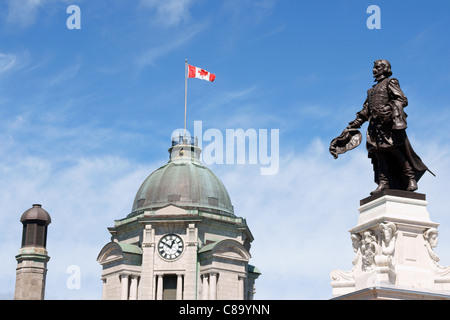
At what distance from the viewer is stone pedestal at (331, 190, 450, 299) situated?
17172 mm

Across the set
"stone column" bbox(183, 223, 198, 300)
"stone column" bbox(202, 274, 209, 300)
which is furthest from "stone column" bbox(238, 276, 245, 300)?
"stone column" bbox(183, 223, 198, 300)

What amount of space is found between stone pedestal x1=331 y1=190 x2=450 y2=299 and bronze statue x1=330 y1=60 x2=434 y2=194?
531 millimetres

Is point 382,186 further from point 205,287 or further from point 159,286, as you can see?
point 159,286

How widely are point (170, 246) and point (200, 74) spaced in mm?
19075

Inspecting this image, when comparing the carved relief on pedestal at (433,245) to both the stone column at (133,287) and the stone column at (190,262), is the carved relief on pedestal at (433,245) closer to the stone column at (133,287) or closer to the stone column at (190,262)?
the stone column at (190,262)

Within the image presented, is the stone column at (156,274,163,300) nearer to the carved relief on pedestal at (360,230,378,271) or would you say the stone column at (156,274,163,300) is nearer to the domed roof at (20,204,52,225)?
the domed roof at (20,204,52,225)

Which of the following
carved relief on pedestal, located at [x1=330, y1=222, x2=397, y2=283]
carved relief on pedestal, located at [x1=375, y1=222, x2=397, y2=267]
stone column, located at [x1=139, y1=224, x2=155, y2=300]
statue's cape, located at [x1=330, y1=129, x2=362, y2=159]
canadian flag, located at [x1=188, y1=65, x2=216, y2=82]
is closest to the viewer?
carved relief on pedestal, located at [x1=375, y1=222, x2=397, y2=267]

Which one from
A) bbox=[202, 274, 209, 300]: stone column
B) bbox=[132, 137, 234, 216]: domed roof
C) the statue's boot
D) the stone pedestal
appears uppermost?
bbox=[132, 137, 234, 216]: domed roof

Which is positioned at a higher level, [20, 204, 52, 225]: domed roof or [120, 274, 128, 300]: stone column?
[20, 204, 52, 225]: domed roof

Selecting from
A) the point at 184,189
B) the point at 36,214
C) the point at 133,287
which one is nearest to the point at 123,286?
the point at 133,287

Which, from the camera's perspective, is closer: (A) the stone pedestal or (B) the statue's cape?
(A) the stone pedestal

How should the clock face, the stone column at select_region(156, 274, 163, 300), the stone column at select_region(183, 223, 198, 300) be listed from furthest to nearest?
the clock face < the stone column at select_region(156, 274, 163, 300) < the stone column at select_region(183, 223, 198, 300)
